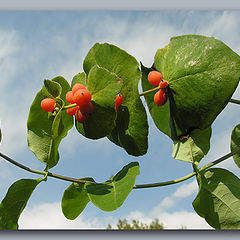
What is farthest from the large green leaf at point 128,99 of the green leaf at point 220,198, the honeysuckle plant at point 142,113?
the green leaf at point 220,198

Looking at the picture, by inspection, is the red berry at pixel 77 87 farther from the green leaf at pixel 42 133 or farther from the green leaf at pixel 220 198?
the green leaf at pixel 220 198

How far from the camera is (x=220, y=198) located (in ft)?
1.78

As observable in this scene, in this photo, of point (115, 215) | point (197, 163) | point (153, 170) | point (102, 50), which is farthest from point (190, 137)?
point (115, 215)

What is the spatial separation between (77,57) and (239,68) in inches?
27.6

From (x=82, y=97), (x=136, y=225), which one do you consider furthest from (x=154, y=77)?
(x=136, y=225)

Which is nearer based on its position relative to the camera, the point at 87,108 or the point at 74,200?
the point at 87,108

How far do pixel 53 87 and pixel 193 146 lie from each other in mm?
231

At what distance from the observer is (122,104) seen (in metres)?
0.51

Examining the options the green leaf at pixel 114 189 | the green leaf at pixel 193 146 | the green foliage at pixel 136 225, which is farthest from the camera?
the green foliage at pixel 136 225

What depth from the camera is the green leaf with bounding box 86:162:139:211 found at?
0.45m

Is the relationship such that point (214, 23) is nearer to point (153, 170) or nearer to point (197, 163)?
point (153, 170)

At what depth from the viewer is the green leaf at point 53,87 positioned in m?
0.49

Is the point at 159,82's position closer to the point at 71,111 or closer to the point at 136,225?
the point at 71,111

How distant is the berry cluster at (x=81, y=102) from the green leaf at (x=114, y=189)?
91 millimetres
